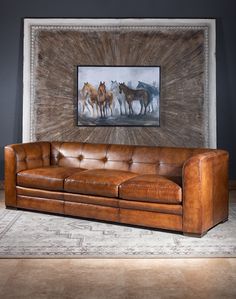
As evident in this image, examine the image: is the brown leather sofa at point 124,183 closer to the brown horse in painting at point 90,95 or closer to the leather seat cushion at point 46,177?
the leather seat cushion at point 46,177

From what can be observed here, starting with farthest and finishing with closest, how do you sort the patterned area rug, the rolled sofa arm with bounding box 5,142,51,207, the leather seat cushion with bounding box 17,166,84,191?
1. the rolled sofa arm with bounding box 5,142,51,207
2. the leather seat cushion with bounding box 17,166,84,191
3. the patterned area rug

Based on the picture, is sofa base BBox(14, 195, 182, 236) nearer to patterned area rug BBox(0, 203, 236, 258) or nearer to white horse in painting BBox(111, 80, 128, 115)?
patterned area rug BBox(0, 203, 236, 258)

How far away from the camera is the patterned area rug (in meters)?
3.34

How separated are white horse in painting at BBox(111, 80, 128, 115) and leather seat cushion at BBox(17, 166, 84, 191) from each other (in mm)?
1508

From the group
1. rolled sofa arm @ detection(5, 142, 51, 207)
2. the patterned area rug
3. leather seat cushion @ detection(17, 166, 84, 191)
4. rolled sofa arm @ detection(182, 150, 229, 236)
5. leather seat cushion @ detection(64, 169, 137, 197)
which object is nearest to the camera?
the patterned area rug

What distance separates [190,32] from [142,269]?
12.6 ft

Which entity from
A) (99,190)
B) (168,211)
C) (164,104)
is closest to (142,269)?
(168,211)

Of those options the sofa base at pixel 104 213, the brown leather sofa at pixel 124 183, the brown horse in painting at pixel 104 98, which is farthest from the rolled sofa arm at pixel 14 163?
the brown horse in painting at pixel 104 98

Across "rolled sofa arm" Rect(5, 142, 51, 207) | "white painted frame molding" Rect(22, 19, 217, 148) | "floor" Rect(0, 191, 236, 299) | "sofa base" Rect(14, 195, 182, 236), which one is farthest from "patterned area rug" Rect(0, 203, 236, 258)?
"white painted frame molding" Rect(22, 19, 217, 148)

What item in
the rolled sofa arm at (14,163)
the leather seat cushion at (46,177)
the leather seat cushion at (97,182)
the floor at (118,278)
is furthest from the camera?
the rolled sofa arm at (14,163)

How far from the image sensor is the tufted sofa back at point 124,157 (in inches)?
177

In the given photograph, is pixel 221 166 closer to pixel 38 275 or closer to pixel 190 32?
pixel 38 275

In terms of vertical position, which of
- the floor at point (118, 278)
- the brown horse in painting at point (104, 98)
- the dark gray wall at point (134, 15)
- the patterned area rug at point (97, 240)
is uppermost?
the dark gray wall at point (134, 15)

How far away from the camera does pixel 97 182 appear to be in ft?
13.8
